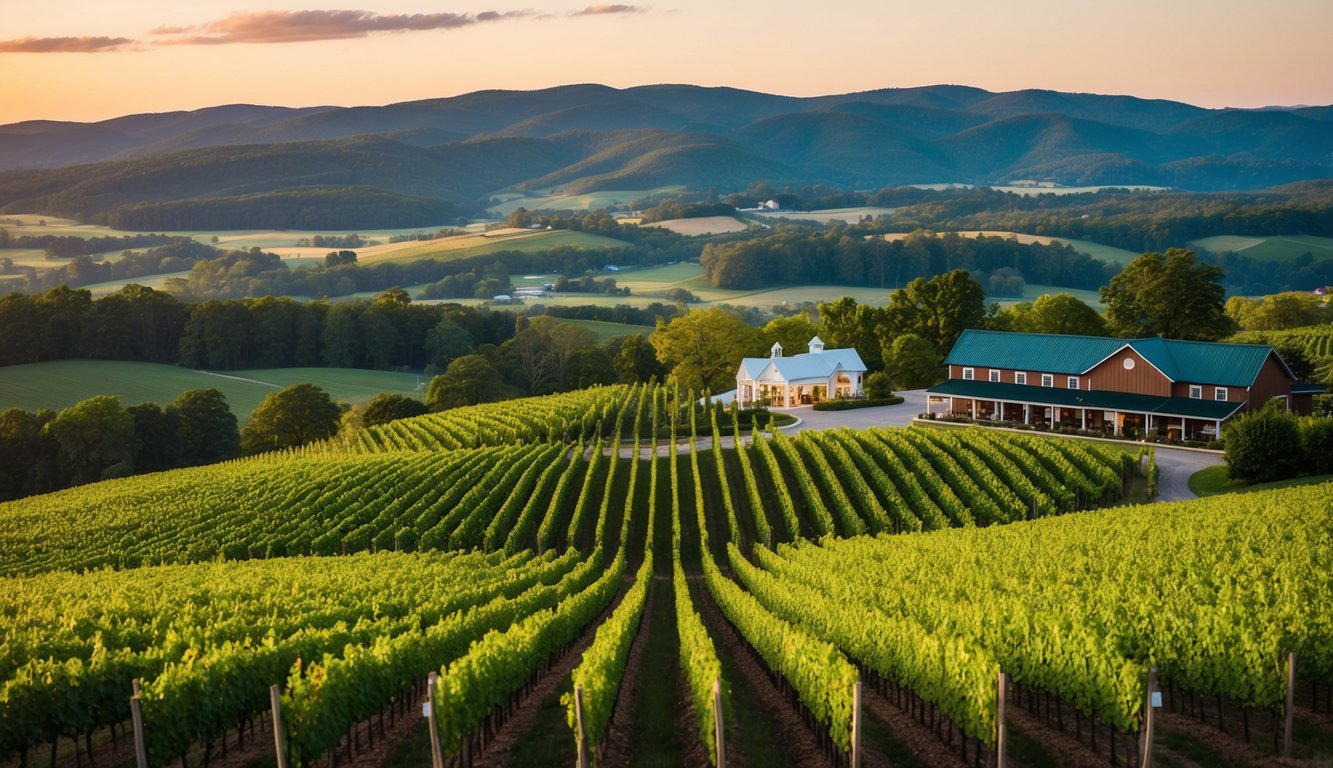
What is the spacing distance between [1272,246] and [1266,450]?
5323 inches

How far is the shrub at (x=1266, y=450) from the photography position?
41875 mm

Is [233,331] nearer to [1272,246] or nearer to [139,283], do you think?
[139,283]

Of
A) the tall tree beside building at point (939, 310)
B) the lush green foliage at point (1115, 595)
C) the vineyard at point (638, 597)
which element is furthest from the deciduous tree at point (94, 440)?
the lush green foliage at point (1115, 595)

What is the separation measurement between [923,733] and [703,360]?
6191cm

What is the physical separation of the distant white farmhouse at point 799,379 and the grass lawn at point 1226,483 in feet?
88.1

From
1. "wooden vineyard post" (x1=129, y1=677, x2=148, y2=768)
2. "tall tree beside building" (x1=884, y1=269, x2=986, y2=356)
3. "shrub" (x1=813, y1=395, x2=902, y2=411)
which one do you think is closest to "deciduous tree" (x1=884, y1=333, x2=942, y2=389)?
"tall tree beside building" (x1=884, y1=269, x2=986, y2=356)

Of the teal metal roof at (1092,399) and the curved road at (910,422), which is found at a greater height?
the teal metal roof at (1092,399)

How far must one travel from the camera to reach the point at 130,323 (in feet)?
335

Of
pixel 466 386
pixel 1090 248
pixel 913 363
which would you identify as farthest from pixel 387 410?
pixel 1090 248

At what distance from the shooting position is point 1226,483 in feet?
140

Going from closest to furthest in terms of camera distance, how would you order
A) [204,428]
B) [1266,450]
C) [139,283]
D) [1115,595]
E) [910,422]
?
[1115,595] < [1266,450] < [910,422] < [204,428] < [139,283]

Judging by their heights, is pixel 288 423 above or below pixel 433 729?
below

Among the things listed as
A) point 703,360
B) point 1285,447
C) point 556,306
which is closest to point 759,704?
point 1285,447

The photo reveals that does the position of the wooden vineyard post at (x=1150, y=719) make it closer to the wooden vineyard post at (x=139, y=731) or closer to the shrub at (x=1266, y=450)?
the wooden vineyard post at (x=139, y=731)
